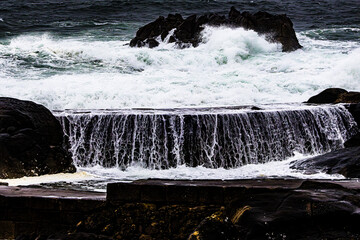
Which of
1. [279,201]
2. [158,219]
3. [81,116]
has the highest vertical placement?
[279,201]

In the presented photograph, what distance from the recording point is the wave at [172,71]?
16.5 metres

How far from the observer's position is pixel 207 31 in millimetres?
23172

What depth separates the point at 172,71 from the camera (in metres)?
19.9

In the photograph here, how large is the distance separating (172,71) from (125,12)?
13.9 metres

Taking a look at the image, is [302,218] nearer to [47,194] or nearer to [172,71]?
[47,194]

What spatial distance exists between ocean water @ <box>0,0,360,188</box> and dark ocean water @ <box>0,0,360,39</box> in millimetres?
60

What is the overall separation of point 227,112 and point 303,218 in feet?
24.6

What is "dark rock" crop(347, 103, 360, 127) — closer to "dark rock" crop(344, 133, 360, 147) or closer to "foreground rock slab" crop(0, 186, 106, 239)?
"dark rock" crop(344, 133, 360, 147)

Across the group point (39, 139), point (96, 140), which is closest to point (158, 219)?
point (39, 139)

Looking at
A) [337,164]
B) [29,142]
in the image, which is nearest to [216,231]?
[337,164]

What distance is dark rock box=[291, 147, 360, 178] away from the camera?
884 cm

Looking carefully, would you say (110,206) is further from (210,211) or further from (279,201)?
(279,201)

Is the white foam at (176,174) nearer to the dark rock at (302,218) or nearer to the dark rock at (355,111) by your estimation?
the dark rock at (355,111)

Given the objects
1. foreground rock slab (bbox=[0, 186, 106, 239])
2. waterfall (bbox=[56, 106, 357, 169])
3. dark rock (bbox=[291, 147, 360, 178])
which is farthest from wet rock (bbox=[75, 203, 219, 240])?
waterfall (bbox=[56, 106, 357, 169])
